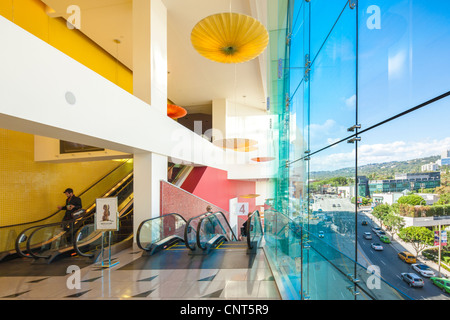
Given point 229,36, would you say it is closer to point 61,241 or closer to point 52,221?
point 61,241

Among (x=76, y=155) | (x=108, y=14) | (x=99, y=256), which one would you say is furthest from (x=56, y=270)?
(x=108, y=14)

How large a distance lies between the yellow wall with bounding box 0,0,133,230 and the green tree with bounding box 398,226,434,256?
33.1ft

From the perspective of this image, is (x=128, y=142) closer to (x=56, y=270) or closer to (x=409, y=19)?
(x=56, y=270)

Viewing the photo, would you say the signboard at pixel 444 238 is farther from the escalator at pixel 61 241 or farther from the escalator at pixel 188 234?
the escalator at pixel 61 241

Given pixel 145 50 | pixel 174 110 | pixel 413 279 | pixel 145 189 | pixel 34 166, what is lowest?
pixel 145 189

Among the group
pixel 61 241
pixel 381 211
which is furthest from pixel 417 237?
pixel 61 241

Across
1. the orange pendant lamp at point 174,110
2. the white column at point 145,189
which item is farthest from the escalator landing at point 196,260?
the orange pendant lamp at point 174,110

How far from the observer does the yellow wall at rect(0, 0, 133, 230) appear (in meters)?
8.05

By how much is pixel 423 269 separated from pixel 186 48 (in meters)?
12.2

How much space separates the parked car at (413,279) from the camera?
1433 mm

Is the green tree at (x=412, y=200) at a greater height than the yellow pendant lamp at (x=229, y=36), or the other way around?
the yellow pendant lamp at (x=229, y=36)

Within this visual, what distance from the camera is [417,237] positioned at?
1.50m

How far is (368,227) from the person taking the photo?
2.19 m

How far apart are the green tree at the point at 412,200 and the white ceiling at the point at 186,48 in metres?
8.56
